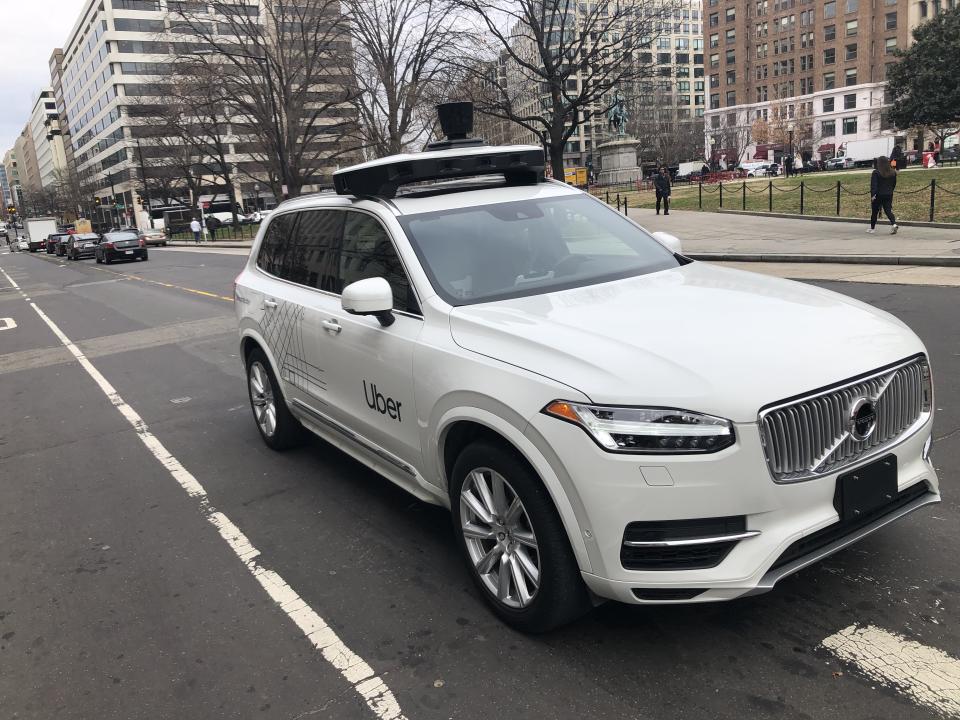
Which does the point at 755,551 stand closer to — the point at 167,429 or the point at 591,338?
the point at 591,338

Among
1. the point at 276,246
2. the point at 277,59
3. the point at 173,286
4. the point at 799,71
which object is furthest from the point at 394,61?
the point at 799,71

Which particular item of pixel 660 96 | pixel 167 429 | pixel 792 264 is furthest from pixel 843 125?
pixel 167 429

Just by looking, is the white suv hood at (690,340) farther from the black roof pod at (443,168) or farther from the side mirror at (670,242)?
the black roof pod at (443,168)

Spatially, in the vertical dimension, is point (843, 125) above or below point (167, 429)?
above

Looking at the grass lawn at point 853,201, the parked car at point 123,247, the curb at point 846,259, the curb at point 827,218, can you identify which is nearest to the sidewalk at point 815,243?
the curb at point 846,259

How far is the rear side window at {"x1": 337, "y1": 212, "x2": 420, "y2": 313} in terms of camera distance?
3758 millimetres

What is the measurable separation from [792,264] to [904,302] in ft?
16.6

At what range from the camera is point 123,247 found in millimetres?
36000

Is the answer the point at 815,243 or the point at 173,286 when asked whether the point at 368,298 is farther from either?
the point at 173,286

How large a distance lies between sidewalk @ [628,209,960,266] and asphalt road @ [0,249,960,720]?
844 centimetres

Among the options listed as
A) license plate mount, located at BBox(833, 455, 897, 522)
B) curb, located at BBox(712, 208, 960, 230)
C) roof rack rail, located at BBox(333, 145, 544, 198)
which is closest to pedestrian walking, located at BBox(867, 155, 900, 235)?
curb, located at BBox(712, 208, 960, 230)

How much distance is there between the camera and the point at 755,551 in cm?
255

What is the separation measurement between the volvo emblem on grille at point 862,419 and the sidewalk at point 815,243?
1167 cm

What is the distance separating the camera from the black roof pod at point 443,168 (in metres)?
4.11
